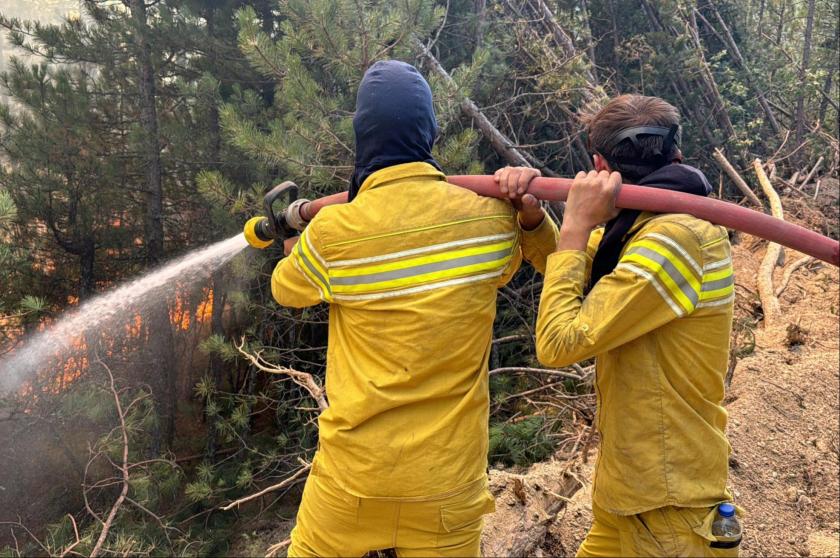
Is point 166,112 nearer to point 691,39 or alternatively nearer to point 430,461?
point 430,461

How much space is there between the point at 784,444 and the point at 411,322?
333 cm

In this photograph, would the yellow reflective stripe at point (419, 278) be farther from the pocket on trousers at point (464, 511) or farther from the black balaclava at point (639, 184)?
the pocket on trousers at point (464, 511)

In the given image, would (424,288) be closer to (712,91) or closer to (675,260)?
(675,260)

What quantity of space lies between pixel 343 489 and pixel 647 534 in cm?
88

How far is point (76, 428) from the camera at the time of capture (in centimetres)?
515

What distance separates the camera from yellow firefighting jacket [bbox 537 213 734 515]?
5.23 ft

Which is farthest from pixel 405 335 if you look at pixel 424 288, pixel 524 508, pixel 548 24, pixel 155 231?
pixel 548 24

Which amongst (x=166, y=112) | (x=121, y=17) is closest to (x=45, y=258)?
(x=166, y=112)

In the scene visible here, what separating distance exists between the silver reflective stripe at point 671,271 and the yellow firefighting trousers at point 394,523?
80 centimetres

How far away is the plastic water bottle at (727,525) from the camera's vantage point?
1688 mm

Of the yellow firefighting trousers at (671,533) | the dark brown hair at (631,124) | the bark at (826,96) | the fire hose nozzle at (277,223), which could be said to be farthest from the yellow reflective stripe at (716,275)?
the bark at (826,96)

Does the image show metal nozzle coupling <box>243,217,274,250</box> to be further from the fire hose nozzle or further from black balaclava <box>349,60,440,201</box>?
black balaclava <box>349,60,440,201</box>

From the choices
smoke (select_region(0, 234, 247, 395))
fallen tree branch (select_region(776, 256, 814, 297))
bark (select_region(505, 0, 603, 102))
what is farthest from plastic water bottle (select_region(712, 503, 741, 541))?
bark (select_region(505, 0, 603, 102))

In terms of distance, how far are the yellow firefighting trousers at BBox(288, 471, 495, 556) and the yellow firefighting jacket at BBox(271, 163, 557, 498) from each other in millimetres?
42
